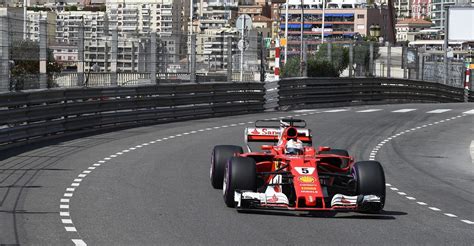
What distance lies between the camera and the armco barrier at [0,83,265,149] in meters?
22.4

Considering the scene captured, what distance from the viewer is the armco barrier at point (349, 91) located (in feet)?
122

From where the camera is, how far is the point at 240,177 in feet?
45.2

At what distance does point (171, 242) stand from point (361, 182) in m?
3.35

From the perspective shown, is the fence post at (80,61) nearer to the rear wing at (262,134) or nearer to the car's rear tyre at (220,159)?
the rear wing at (262,134)

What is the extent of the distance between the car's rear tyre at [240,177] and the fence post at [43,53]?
1115 centimetres

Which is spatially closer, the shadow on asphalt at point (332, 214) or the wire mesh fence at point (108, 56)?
the shadow on asphalt at point (332, 214)

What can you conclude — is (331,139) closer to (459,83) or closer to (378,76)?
(378,76)

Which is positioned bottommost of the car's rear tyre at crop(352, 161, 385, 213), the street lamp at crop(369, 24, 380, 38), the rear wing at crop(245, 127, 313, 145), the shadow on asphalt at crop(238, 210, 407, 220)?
the shadow on asphalt at crop(238, 210, 407, 220)

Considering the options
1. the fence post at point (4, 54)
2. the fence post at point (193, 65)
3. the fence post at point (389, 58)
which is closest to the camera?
the fence post at point (4, 54)

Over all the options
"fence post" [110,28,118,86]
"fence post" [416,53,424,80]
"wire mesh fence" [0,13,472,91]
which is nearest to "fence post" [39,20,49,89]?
"wire mesh fence" [0,13,472,91]

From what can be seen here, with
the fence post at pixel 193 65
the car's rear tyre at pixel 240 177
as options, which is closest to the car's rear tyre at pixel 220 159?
the car's rear tyre at pixel 240 177

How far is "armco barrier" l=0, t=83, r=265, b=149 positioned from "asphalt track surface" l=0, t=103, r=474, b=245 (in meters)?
0.70

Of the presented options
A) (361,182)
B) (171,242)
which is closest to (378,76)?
(361,182)

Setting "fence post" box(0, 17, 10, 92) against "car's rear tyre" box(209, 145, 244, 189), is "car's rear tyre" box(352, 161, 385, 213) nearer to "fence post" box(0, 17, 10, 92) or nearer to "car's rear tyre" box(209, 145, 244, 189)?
"car's rear tyre" box(209, 145, 244, 189)
